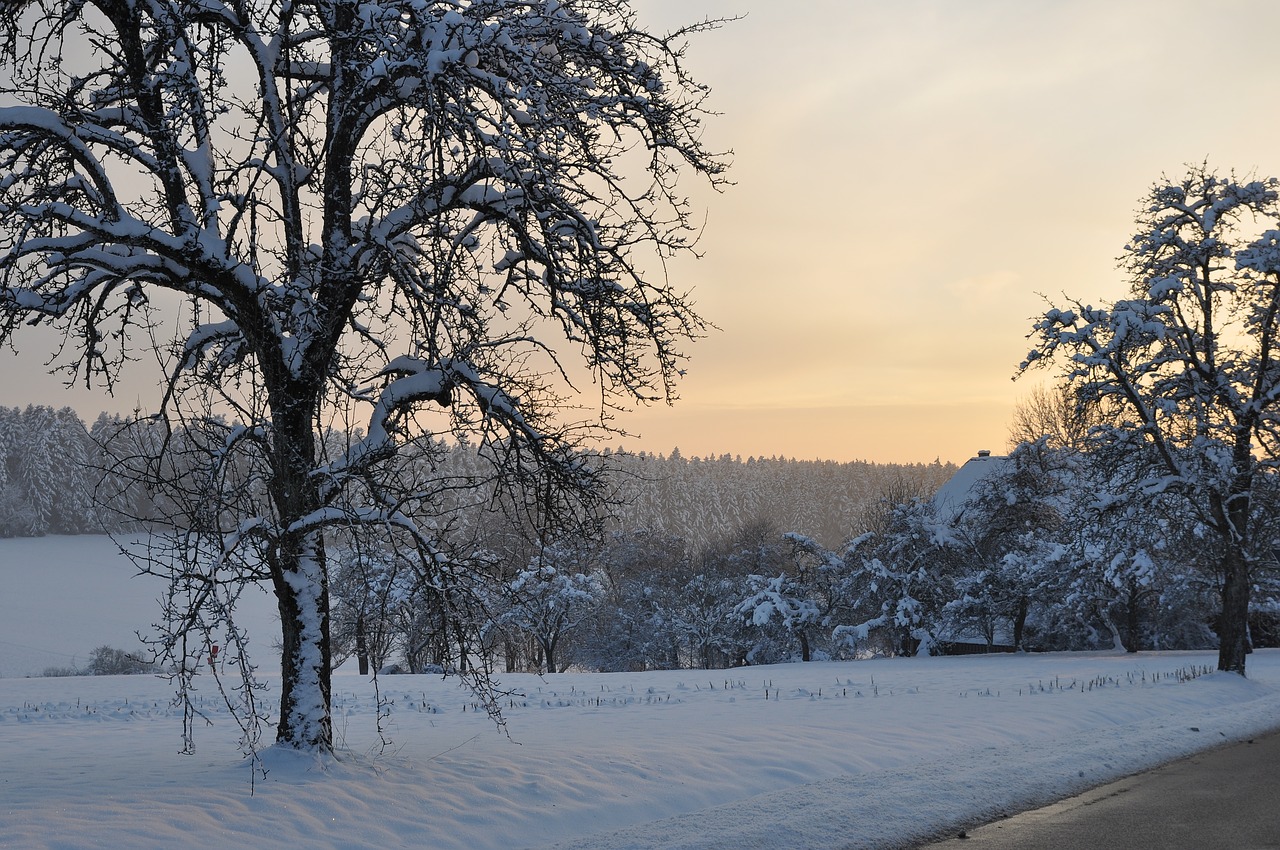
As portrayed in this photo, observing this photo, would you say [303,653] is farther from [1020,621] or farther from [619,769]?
[1020,621]

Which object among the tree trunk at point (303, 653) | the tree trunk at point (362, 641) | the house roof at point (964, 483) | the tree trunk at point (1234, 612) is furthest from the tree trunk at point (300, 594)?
the house roof at point (964, 483)

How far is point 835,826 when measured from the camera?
7.92 m

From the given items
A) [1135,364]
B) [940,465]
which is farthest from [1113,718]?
[940,465]

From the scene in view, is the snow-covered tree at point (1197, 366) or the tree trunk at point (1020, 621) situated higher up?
the snow-covered tree at point (1197, 366)

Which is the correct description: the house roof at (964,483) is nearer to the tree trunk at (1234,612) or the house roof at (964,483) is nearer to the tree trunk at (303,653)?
the tree trunk at (1234,612)

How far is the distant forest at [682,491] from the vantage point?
82875 millimetres

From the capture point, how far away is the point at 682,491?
132 m

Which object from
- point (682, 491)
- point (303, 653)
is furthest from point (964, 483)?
point (682, 491)

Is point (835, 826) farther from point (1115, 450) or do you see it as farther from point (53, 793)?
point (1115, 450)

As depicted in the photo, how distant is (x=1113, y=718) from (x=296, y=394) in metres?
13.1

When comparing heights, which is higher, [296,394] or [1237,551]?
[296,394]

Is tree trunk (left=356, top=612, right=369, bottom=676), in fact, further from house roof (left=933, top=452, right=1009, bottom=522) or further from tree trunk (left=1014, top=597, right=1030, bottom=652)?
house roof (left=933, top=452, right=1009, bottom=522)

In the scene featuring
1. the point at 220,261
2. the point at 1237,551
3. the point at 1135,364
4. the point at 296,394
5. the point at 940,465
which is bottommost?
the point at 1237,551

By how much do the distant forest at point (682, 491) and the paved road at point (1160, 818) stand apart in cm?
3260
